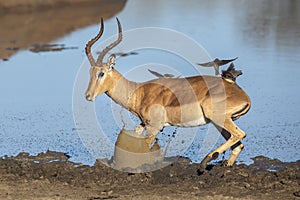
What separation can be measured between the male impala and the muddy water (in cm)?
111

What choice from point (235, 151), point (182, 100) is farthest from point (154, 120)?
point (235, 151)

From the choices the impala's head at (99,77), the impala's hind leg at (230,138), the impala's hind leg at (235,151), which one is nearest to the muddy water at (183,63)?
the impala's hind leg at (235,151)

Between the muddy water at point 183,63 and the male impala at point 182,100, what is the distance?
1.11m

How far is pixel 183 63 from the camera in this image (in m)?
17.9

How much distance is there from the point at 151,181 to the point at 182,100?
111 cm

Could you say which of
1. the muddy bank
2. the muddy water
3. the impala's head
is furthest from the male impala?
the muddy bank

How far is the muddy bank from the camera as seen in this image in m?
23.2

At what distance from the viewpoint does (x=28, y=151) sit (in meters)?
10.8

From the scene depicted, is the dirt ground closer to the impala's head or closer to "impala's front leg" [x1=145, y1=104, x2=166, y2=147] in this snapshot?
Answer: "impala's front leg" [x1=145, y1=104, x2=166, y2=147]

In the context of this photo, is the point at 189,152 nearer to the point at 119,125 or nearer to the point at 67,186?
the point at 119,125

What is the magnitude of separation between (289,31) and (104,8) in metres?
10.5

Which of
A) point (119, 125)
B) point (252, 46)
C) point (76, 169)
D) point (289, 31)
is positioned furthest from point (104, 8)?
point (76, 169)

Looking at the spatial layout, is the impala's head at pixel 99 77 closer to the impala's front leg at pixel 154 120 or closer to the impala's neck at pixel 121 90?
the impala's neck at pixel 121 90

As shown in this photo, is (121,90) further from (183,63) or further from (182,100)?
(183,63)
